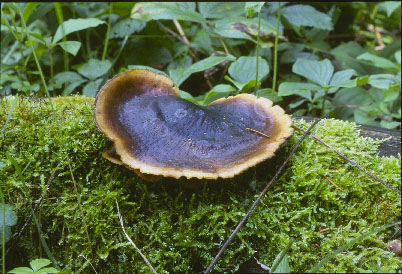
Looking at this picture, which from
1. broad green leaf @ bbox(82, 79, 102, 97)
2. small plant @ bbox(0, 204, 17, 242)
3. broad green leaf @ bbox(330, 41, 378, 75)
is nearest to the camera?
small plant @ bbox(0, 204, 17, 242)

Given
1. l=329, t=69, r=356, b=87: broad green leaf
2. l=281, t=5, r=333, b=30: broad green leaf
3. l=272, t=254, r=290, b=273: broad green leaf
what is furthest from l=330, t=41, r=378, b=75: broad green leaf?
l=272, t=254, r=290, b=273: broad green leaf

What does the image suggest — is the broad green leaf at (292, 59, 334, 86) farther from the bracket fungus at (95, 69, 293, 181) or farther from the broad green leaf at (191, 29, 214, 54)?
the broad green leaf at (191, 29, 214, 54)

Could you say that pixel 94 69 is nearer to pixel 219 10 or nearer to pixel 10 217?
pixel 219 10

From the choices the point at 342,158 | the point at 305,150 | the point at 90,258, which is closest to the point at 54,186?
the point at 90,258

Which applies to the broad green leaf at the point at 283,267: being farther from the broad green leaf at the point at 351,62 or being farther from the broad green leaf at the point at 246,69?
the broad green leaf at the point at 351,62

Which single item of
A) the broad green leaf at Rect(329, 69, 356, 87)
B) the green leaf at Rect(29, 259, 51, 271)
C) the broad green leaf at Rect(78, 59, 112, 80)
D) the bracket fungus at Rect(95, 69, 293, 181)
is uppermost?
the bracket fungus at Rect(95, 69, 293, 181)
